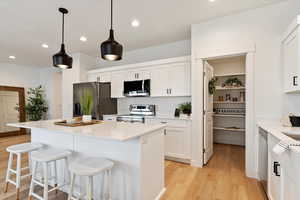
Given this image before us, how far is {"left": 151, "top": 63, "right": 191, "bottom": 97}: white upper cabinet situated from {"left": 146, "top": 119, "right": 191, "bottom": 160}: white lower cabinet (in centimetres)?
68

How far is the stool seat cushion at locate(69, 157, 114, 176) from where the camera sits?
4.58 feet

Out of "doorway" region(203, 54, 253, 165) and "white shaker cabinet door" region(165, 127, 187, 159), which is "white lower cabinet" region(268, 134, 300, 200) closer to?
"white shaker cabinet door" region(165, 127, 187, 159)

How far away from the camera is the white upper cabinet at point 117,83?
164 inches

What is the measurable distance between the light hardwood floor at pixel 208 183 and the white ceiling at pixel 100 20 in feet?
9.05

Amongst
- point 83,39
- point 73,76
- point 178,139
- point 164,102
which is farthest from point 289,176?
point 73,76

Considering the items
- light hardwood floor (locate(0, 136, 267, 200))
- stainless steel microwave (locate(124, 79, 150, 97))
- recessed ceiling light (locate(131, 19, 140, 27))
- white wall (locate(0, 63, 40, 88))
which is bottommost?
light hardwood floor (locate(0, 136, 267, 200))

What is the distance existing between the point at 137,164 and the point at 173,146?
68.1 inches

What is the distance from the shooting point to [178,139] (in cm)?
312

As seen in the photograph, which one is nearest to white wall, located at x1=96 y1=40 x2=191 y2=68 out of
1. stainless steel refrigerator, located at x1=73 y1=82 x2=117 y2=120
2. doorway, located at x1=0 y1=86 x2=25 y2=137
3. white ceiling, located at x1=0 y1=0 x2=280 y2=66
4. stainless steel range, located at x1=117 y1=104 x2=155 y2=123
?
white ceiling, located at x1=0 y1=0 x2=280 y2=66

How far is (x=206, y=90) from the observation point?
10.1ft

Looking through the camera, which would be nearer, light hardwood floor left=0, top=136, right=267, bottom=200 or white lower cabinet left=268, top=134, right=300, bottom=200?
white lower cabinet left=268, top=134, right=300, bottom=200

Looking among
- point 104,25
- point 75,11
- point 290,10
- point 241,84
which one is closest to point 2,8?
point 75,11

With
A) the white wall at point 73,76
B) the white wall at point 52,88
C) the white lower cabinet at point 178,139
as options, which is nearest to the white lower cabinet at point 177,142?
the white lower cabinet at point 178,139

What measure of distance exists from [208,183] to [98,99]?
3180 mm
